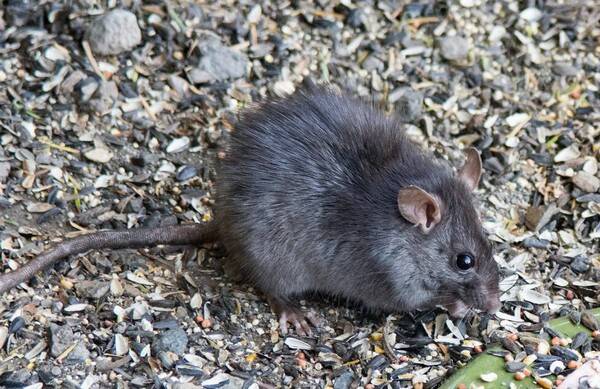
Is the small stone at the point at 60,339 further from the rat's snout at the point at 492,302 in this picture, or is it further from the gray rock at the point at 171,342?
the rat's snout at the point at 492,302

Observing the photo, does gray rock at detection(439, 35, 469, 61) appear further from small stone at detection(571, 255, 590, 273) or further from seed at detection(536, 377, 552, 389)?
seed at detection(536, 377, 552, 389)

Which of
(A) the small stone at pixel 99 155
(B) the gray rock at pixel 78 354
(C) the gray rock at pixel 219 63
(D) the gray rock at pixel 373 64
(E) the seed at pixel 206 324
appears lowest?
(B) the gray rock at pixel 78 354

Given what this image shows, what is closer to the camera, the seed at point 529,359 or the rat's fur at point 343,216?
the seed at point 529,359

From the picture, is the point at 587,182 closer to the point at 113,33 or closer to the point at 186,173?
the point at 186,173

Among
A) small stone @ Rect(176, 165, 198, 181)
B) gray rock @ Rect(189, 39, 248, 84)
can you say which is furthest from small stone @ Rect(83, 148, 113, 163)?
gray rock @ Rect(189, 39, 248, 84)

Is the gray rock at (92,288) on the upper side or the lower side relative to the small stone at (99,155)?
lower

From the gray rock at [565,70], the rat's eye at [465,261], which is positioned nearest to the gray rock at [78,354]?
the rat's eye at [465,261]

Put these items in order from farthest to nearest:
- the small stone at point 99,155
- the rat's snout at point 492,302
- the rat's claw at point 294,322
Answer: the small stone at point 99,155 < the rat's claw at point 294,322 < the rat's snout at point 492,302
